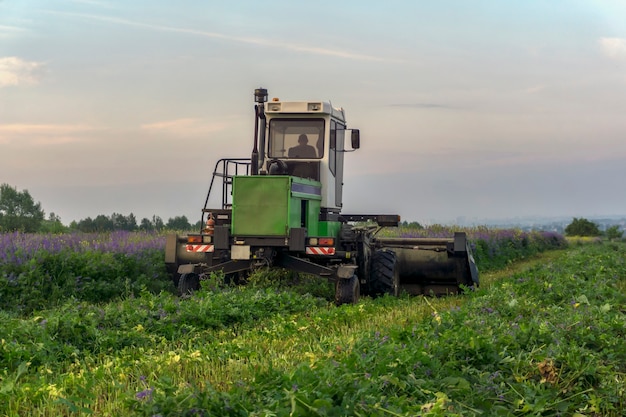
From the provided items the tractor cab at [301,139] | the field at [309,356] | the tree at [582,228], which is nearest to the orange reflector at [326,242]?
the field at [309,356]

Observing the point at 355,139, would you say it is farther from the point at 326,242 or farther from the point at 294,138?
the point at 326,242

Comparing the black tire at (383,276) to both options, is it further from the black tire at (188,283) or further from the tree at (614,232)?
the tree at (614,232)

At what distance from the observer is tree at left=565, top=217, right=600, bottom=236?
61634mm

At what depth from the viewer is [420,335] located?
682 cm

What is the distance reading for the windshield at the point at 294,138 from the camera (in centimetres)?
1295

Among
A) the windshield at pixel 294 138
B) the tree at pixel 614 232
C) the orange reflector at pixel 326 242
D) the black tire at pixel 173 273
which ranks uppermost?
the windshield at pixel 294 138

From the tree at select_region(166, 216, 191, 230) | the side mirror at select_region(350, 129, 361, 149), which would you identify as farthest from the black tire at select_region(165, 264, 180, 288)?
the tree at select_region(166, 216, 191, 230)

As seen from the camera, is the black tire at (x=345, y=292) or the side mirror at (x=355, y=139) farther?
the side mirror at (x=355, y=139)

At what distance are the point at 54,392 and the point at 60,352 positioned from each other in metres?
1.95

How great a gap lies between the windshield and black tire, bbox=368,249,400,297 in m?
2.23

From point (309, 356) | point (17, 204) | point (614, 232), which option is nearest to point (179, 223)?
point (17, 204)

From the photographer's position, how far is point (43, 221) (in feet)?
107

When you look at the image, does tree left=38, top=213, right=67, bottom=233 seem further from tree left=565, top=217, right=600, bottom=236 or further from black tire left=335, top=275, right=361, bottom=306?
tree left=565, top=217, right=600, bottom=236

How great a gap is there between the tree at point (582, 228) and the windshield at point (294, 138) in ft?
177
